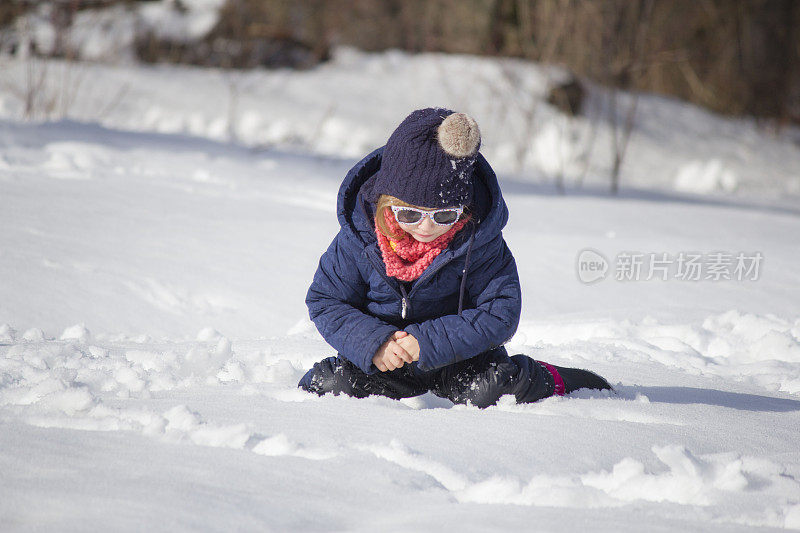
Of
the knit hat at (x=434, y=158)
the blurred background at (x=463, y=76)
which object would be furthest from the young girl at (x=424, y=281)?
the blurred background at (x=463, y=76)

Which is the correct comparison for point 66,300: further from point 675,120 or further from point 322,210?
point 675,120

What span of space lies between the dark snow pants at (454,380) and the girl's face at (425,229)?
359 mm

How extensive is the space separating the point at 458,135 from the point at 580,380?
31.6 inches

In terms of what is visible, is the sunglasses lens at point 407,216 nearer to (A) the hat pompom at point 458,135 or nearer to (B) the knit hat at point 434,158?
(B) the knit hat at point 434,158

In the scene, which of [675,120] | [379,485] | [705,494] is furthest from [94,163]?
[675,120]

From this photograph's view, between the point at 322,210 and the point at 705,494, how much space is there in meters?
3.30

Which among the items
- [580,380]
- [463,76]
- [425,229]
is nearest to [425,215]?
[425,229]

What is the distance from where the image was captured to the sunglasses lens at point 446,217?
5.98ft

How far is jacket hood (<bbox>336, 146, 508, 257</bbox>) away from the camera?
190 centimetres

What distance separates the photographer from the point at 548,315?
10.3 feet

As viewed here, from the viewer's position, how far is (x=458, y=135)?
5.77 feet

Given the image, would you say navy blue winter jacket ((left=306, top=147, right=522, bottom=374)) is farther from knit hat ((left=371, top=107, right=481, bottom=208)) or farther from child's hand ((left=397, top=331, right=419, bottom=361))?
knit hat ((left=371, top=107, right=481, bottom=208))

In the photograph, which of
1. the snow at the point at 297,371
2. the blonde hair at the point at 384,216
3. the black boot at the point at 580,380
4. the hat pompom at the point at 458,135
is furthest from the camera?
the black boot at the point at 580,380

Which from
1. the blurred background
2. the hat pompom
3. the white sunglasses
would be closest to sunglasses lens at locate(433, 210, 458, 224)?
the white sunglasses
